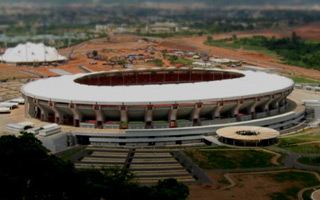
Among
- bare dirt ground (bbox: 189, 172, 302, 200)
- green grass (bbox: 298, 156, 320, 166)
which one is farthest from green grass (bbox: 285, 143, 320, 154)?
bare dirt ground (bbox: 189, 172, 302, 200)

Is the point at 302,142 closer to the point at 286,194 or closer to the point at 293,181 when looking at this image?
the point at 293,181

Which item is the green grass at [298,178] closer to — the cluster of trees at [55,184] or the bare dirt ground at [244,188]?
the bare dirt ground at [244,188]

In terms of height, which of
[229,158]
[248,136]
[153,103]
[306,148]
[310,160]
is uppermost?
[153,103]

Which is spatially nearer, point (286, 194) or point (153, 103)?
point (286, 194)

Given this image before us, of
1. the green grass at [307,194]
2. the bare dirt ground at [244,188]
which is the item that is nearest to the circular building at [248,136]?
the bare dirt ground at [244,188]

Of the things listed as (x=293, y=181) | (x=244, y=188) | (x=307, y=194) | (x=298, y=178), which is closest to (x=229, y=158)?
(x=298, y=178)

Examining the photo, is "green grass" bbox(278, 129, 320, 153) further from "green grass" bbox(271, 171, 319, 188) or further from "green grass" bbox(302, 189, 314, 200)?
"green grass" bbox(302, 189, 314, 200)
